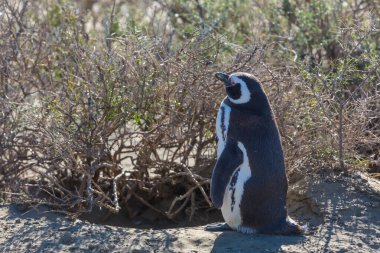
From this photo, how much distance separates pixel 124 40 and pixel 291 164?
4.60 feet

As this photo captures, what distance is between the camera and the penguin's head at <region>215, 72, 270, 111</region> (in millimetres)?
4855

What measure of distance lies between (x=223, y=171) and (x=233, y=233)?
1.37 feet

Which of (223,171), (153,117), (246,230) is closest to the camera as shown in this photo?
(223,171)

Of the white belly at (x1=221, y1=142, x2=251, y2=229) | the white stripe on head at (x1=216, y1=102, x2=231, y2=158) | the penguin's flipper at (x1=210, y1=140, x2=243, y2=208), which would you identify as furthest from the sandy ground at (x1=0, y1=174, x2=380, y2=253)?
the white stripe on head at (x1=216, y1=102, x2=231, y2=158)

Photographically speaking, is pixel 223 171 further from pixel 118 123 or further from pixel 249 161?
pixel 118 123

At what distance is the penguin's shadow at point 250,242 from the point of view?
4.79 metres

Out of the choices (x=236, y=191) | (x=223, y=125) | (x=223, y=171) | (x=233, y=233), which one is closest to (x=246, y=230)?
(x=233, y=233)

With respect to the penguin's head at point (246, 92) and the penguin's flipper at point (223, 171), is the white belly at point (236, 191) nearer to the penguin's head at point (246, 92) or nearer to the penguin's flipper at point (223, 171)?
the penguin's flipper at point (223, 171)

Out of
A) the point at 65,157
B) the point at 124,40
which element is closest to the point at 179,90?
the point at 124,40

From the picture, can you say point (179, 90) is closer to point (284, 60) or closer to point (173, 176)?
point (173, 176)

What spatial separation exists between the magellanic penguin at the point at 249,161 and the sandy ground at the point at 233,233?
5.8 inches

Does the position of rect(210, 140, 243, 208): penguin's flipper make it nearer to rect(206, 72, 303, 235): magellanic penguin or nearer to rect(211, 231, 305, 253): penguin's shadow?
rect(206, 72, 303, 235): magellanic penguin

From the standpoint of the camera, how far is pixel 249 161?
489 cm

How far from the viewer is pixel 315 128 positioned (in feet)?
19.0
